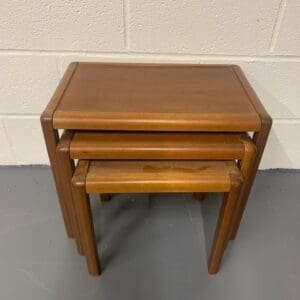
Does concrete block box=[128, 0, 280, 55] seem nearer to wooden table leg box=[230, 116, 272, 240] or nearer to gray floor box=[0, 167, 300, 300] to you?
wooden table leg box=[230, 116, 272, 240]

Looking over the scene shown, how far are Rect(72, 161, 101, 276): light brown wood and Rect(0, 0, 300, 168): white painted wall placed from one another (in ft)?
1.56

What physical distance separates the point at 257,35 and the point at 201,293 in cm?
82

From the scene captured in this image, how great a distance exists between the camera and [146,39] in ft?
3.17

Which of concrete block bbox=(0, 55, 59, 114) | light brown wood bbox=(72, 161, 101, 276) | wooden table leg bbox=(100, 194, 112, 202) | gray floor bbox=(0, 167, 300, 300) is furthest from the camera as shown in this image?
wooden table leg bbox=(100, 194, 112, 202)

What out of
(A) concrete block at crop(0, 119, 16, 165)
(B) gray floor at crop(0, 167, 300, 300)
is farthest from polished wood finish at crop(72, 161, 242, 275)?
(A) concrete block at crop(0, 119, 16, 165)

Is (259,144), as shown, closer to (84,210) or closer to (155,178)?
(155,178)

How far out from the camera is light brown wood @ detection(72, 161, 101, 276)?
658 millimetres

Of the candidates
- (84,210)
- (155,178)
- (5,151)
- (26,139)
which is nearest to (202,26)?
(155,178)

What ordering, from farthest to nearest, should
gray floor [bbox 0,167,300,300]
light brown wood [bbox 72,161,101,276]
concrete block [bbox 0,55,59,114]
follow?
concrete block [bbox 0,55,59,114]
gray floor [bbox 0,167,300,300]
light brown wood [bbox 72,161,101,276]

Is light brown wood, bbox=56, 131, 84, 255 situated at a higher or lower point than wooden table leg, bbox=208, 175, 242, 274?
higher

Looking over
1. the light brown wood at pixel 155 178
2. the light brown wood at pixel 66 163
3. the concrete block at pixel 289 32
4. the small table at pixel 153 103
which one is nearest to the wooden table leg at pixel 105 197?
the small table at pixel 153 103

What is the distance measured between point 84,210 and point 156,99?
321 millimetres

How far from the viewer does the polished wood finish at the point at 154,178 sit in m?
0.66

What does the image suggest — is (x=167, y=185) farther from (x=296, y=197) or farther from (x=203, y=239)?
(x=296, y=197)
